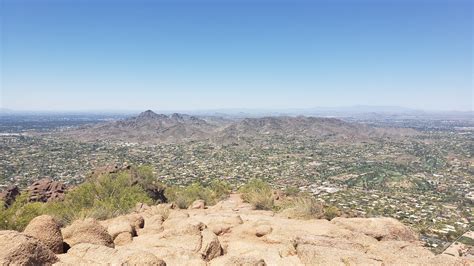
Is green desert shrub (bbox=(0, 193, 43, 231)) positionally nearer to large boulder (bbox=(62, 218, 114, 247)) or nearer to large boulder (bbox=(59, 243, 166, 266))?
large boulder (bbox=(62, 218, 114, 247))

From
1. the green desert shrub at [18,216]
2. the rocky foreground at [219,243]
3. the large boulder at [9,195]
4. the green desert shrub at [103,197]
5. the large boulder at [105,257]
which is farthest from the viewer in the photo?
the large boulder at [9,195]

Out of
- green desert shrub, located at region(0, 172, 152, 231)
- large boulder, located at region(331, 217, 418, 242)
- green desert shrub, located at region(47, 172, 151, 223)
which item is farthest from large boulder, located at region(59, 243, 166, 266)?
green desert shrub, located at region(47, 172, 151, 223)

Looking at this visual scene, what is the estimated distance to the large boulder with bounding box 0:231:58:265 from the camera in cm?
944

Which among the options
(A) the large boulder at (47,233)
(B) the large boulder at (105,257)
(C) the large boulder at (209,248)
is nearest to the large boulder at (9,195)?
(A) the large boulder at (47,233)

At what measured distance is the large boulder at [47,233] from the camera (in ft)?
41.5

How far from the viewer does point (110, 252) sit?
11656 mm

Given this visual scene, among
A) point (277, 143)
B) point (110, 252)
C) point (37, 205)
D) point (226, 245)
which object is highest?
point (110, 252)

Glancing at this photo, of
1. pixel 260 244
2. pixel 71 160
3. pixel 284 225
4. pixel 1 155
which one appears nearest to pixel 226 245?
pixel 260 244

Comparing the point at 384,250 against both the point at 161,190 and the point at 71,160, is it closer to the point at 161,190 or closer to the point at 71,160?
the point at 161,190

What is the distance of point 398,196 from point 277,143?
114785 mm

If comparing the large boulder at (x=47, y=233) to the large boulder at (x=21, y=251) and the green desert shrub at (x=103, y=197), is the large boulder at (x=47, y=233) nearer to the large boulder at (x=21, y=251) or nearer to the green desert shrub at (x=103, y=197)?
the large boulder at (x=21, y=251)

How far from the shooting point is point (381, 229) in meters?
17.4

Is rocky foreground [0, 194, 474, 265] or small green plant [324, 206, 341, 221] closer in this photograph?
rocky foreground [0, 194, 474, 265]

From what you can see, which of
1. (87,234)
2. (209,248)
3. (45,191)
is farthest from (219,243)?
(45,191)
